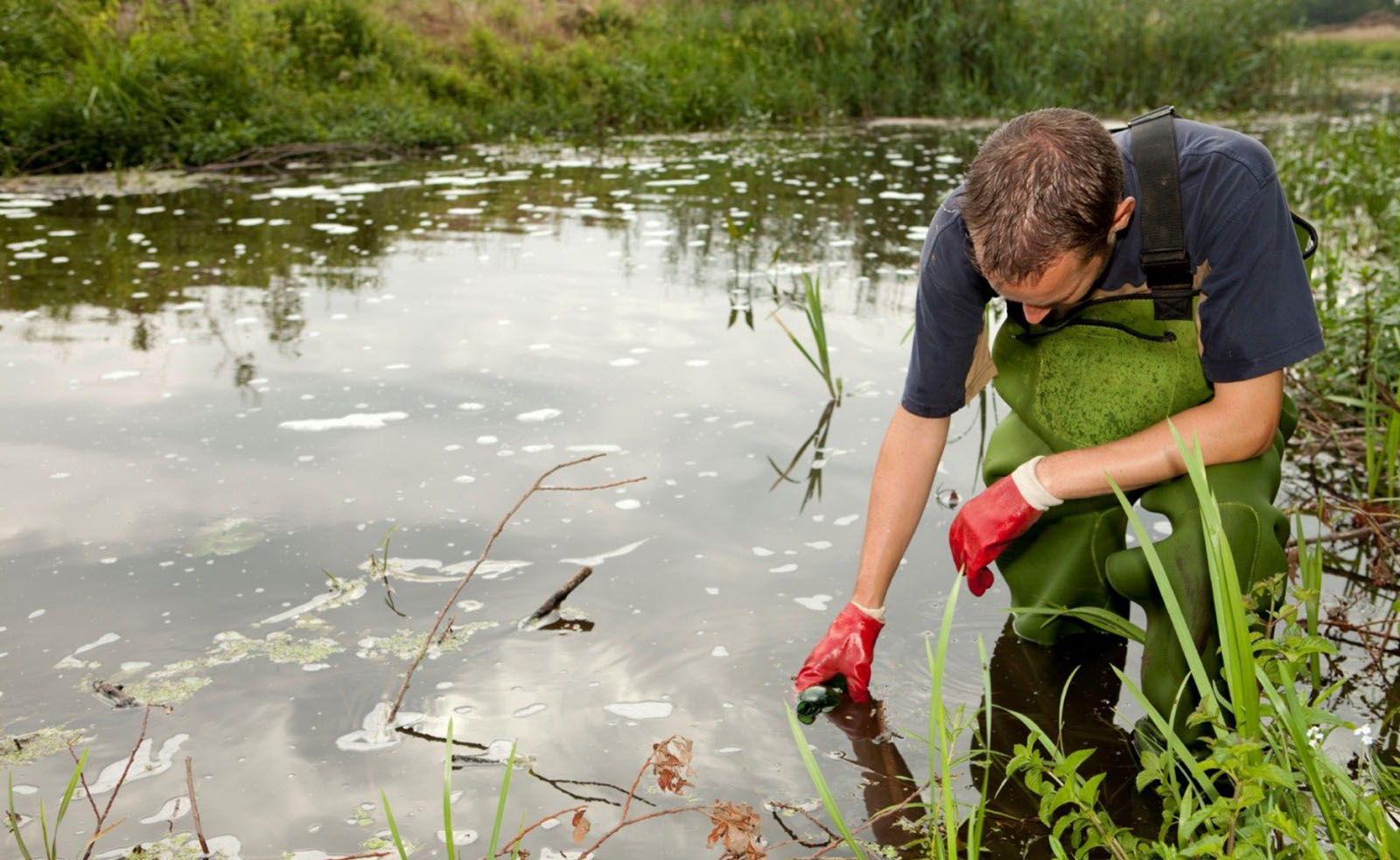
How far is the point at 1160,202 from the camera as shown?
2.22 meters

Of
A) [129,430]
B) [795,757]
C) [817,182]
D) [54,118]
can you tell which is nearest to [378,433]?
[129,430]

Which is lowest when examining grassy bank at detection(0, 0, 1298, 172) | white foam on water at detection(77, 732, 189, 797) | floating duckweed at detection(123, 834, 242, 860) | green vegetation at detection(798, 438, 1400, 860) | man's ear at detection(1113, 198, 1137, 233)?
floating duckweed at detection(123, 834, 242, 860)

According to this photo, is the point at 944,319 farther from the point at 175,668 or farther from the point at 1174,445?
the point at 175,668

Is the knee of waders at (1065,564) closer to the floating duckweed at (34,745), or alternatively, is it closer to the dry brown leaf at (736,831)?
the dry brown leaf at (736,831)

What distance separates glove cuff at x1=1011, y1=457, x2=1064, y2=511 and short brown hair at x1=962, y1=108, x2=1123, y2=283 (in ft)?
1.66

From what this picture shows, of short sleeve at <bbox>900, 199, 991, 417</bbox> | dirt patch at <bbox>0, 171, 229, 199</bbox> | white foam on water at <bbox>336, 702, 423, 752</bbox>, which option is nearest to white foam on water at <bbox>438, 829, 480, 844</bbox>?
white foam on water at <bbox>336, 702, 423, 752</bbox>

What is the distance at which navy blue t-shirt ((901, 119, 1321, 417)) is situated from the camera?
2.18m

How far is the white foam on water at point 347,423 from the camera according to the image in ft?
13.1

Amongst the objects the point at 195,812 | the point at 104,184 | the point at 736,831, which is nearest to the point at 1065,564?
the point at 736,831

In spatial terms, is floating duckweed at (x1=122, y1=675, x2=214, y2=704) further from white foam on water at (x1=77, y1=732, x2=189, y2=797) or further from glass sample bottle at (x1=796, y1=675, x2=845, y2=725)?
glass sample bottle at (x1=796, y1=675, x2=845, y2=725)

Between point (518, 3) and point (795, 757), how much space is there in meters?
13.9

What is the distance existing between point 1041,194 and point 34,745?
6.87 feet

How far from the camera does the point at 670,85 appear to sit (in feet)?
38.8

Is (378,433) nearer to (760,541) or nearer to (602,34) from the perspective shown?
(760,541)
